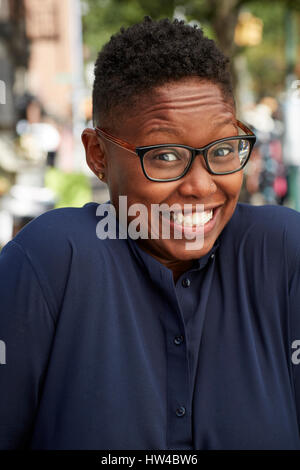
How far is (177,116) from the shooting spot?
59.9 inches

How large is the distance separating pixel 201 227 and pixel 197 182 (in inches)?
5.3

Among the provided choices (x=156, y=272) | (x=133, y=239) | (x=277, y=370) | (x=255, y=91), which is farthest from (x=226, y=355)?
(x=255, y=91)

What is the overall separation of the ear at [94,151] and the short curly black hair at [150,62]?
0.04 meters

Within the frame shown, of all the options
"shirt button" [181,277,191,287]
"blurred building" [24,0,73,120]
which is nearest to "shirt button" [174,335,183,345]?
"shirt button" [181,277,191,287]

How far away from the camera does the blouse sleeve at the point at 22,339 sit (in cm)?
149

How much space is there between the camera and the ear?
66.8 inches

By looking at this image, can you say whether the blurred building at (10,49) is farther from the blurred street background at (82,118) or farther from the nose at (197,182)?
the nose at (197,182)

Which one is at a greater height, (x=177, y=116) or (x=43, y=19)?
(x=43, y=19)

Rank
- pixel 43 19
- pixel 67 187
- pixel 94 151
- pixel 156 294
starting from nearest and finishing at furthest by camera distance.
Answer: pixel 156 294 < pixel 94 151 < pixel 67 187 < pixel 43 19

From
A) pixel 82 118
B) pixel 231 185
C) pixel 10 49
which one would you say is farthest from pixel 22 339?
pixel 82 118

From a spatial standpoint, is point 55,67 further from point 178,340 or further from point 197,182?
point 178,340

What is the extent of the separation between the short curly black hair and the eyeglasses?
4.5 inches

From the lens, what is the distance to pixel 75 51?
18.6 m

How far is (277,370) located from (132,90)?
2.60ft
